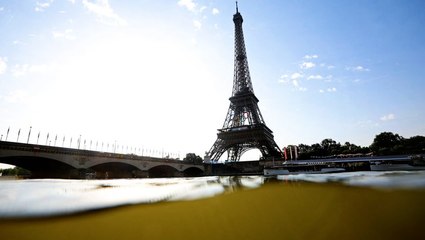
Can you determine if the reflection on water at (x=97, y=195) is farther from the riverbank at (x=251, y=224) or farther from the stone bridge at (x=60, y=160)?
the stone bridge at (x=60, y=160)

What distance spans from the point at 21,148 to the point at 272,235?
1473 inches

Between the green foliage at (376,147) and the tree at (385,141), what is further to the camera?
the tree at (385,141)

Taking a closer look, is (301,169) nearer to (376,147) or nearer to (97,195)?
(97,195)

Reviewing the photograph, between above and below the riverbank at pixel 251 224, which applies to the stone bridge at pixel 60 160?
above

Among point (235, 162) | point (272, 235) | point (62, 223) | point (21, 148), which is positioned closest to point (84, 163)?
point (21, 148)

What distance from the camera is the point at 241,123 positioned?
67.2 meters

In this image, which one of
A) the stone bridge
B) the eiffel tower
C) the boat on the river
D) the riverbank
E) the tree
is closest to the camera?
the riverbank

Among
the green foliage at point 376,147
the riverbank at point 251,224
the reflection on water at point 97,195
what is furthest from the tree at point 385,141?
the riverbank at point 251,224

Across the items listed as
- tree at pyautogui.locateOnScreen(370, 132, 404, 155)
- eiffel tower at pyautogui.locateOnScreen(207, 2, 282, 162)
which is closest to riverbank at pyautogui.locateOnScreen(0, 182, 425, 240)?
eiffel tower at pyautogui.locateOnScreen(207, 2, 282, 162)

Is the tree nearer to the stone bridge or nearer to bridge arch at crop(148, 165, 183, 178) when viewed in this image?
bridge arch at crop(148, 165, 183, 178)

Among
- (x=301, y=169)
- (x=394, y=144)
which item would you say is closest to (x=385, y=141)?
(x=394, y=144)

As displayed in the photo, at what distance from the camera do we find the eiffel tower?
6119 cm

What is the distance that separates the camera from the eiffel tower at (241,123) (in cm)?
6119

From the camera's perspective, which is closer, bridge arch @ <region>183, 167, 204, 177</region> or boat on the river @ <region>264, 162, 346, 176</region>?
boat on the river @ <region>264, 162, 346, 176</region>
